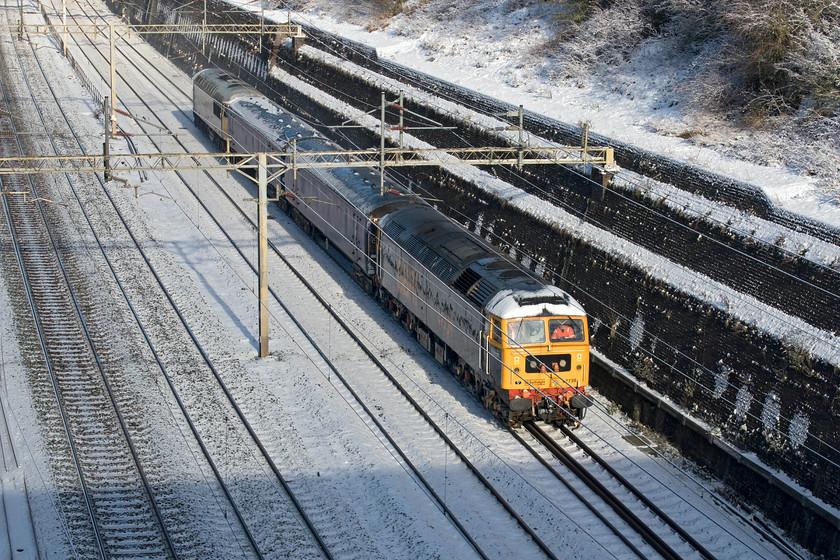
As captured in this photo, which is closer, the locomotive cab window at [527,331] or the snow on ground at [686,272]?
the snow on ground at [686,272]

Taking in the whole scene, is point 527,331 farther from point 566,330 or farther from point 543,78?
point 543,78

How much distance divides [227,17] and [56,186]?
23.2 m

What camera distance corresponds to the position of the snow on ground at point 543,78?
23.3 meters

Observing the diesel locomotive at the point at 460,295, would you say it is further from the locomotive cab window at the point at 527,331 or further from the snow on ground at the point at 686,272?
the snow on ground at the point at 686,272

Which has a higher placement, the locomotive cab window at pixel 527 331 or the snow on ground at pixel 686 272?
the snow on ground at pixel 686 272

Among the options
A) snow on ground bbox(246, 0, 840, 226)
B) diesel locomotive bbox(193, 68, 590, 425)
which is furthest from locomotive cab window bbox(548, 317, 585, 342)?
snow on ground bbox(246, 0, 840, 226)

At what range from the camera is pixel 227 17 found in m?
56.5

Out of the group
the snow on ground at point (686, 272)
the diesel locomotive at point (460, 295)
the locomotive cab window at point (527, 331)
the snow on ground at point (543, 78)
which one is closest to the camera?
the snow on ground at point (686, 272)

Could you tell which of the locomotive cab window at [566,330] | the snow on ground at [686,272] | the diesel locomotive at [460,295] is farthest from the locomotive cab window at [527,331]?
the snow on ground at [686,272]

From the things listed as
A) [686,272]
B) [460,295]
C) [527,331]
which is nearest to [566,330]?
[527,331]

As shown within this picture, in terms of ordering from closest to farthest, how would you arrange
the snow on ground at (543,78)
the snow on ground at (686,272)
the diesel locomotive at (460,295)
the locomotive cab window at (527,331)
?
the snow on ground at (686,272), the locomotive cab window at (527,331), the diesel locomotive at (460,295), the snow on ground at (543,78)

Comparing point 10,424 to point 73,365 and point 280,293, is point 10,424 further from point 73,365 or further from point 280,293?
point 280,293

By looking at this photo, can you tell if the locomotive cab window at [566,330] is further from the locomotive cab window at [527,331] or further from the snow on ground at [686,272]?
the snow on ground at [686,272]

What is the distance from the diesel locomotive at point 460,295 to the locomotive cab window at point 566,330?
2 cm
